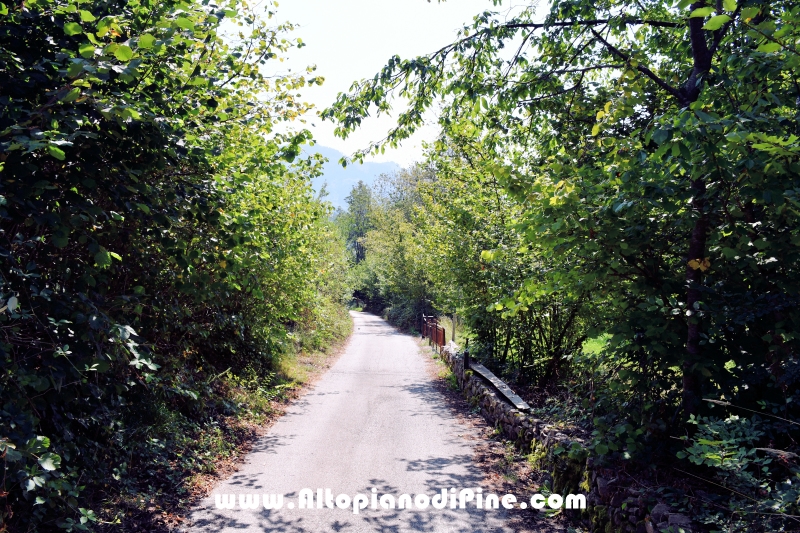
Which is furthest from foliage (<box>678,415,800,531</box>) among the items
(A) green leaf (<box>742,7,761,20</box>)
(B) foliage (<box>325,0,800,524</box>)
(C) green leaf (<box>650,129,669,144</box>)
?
(A) green leaf (<box>742,7,761,20</box>)

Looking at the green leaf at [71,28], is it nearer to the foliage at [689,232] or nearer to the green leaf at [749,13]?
the foliage at [689,232]

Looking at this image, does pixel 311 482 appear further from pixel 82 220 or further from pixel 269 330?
pixel 269 330

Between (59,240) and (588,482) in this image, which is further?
(588,482)

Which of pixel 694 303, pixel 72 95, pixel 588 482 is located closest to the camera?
pixel 72 95

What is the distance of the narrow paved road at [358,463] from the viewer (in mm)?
5504

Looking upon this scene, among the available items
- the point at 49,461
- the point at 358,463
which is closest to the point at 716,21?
the point at 49,461

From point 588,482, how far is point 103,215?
5.16 meters

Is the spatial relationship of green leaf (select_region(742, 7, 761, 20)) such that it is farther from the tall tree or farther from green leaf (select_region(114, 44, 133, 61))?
green leaf (select_region(114, 44, 133, 61))

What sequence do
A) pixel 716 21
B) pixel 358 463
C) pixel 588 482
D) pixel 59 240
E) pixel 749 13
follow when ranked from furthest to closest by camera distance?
pixel 358 463 < pixel 588 482 < pixel 59 240 < pixel 749 13 < pixel 716 21

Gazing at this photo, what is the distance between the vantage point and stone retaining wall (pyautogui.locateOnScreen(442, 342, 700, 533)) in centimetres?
439

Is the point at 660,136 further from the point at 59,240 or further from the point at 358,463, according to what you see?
the point at 358,463

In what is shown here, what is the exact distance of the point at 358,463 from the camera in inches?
293

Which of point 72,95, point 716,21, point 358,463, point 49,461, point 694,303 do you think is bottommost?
point 358,463

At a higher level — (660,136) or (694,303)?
(660,136)
